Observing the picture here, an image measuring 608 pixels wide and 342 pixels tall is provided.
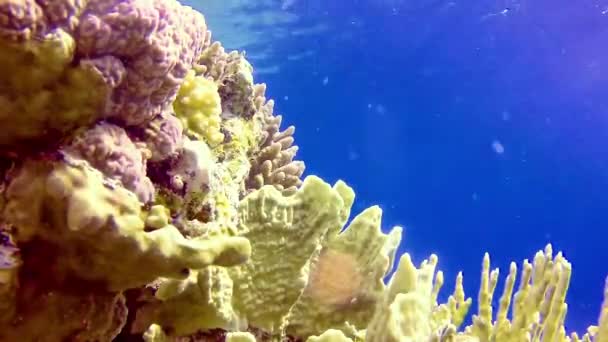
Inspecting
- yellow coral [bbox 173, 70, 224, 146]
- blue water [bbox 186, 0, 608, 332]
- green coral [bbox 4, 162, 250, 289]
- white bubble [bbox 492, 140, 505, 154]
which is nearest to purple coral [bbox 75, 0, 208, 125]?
green coral [bbox 4, 162, 250, 289]

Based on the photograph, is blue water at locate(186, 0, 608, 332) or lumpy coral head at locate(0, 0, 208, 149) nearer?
lumpy coral head at locate(0, 0, 208, 149)

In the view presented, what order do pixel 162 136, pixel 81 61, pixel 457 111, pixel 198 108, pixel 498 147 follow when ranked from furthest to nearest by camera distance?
pixel 498 147, pixel 457 111, pixel 198 108, pixel 162 136, pixel 81 61

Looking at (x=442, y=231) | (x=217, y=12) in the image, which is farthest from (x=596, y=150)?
(x=217, y=12)

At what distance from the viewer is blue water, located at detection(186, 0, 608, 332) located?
74.0 ft

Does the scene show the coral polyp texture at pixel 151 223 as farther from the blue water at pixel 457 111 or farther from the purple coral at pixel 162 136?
the blue water at pixel 457 111

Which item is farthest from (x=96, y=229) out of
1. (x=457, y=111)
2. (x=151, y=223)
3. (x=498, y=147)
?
(x=498, y=147)

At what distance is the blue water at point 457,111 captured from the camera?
22.5 meters

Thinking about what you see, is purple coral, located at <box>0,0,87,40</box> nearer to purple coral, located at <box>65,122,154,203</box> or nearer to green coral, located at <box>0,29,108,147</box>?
green coral, located at <box>0,29,108,147</box>

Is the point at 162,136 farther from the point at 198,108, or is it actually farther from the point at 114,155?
the point at 198,108

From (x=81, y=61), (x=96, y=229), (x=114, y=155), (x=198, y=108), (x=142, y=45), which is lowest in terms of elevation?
(x=96, y=229)

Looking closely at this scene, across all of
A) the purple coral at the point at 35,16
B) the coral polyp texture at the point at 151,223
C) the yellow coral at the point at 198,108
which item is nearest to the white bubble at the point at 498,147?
the coral polyp texture at the point at 151,223

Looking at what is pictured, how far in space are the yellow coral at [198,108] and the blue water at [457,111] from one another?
18014mm

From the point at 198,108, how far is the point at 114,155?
0.74 meters

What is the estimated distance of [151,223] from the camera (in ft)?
5.53
